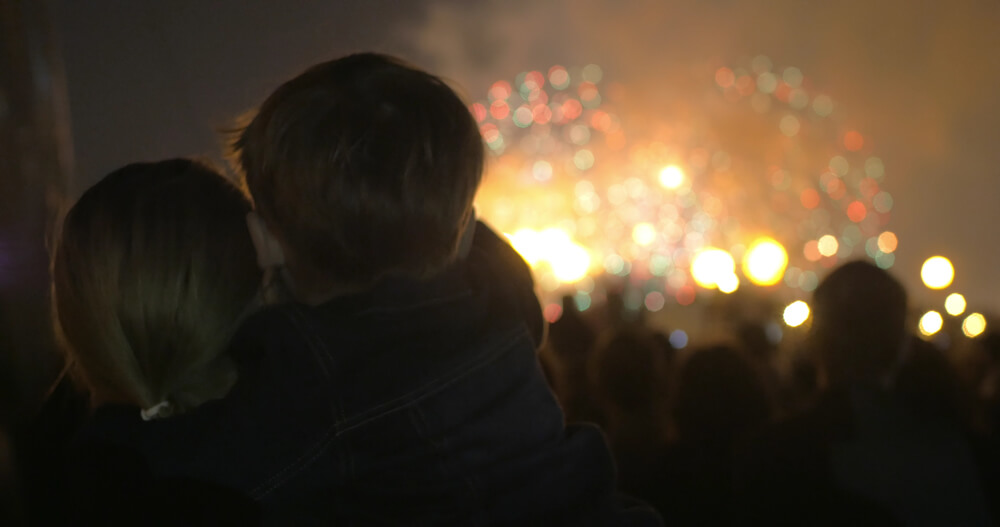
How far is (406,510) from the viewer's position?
1083mm

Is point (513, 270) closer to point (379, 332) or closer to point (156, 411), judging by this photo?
point (379, 332)

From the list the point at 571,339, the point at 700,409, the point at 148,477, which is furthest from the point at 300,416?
the point at 571,339

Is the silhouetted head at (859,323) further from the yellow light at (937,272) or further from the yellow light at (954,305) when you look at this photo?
the yellow light at (954,305)

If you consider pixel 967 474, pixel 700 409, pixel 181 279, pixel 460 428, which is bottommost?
pixel 700 409

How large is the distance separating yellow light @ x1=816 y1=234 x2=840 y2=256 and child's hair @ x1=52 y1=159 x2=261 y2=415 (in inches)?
1071

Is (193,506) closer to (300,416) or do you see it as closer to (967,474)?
(300,416)

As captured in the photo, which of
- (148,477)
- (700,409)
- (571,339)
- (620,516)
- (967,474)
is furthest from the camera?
(571,339)

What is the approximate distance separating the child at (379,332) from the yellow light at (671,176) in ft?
79.3

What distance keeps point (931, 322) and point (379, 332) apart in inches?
589

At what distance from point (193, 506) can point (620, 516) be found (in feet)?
1.94

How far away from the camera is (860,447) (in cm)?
234

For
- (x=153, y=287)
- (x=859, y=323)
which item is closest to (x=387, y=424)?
(x=153, y=287)

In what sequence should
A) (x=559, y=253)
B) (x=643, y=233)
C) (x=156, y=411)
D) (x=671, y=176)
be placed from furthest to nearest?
1. (x=643, y=233)
2. (x=559, y=253)
3. (x=671, y=176)
4. (x=156, y=411)

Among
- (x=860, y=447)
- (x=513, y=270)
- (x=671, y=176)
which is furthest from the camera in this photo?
(x=671, y=176)
